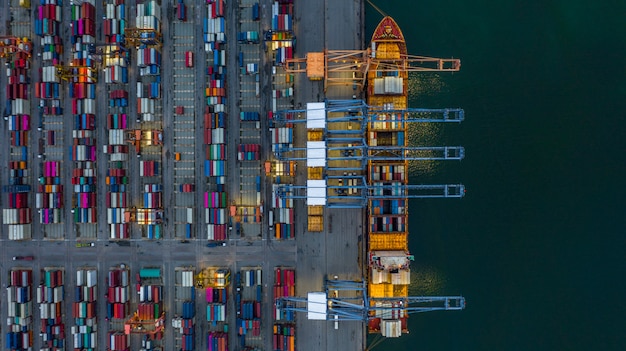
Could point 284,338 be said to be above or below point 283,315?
below

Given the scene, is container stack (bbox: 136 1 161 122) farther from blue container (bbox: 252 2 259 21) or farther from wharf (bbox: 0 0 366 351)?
blue container (bbox: 252 2 259 21)

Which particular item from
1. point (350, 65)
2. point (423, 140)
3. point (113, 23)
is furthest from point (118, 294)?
point (423, 140)

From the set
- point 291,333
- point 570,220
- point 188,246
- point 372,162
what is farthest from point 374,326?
point 570,220

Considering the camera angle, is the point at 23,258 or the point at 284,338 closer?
the point at 284,338

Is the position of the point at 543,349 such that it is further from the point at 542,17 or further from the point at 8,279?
the point at 8,279

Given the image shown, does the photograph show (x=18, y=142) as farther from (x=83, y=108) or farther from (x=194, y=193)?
(x=194, y=193)

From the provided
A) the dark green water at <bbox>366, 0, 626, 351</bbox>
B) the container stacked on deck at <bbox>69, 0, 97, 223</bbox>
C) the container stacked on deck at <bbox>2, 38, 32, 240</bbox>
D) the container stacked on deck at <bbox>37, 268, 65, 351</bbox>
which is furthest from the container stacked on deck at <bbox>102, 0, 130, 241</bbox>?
the dark green water at <bbox>366, 0, 626, 351</bbox>
